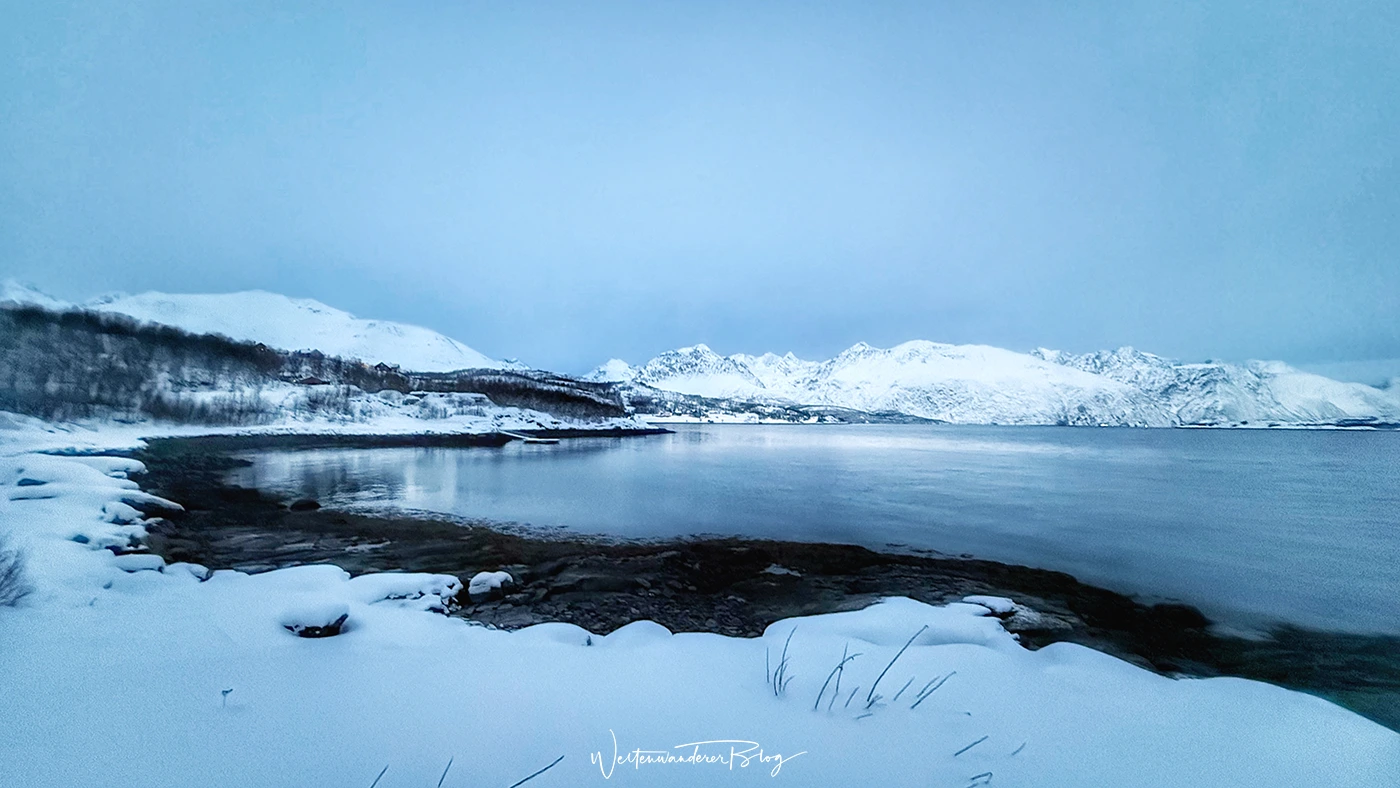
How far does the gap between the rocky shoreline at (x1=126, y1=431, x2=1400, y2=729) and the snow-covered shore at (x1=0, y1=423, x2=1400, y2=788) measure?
5.72ft

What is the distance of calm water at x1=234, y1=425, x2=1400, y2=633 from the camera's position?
9.25 metres

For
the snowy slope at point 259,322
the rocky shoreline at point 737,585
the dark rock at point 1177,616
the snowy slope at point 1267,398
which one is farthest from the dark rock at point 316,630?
the snowy slope at point 259,322

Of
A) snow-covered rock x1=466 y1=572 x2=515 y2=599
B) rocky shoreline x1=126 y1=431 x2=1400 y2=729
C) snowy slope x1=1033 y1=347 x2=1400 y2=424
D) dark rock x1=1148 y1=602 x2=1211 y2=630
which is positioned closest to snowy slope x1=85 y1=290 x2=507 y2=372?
rocky shoreline x1=126 y1=431 x2=1400 y2=729

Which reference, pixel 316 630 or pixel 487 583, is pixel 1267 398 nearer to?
pixel 487 583

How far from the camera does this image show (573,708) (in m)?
2.92

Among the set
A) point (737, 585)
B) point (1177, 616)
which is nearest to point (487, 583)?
point (737, 585)

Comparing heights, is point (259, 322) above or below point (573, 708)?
above

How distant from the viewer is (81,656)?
310 centimetres

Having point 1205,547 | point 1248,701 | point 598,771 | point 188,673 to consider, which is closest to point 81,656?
point 188,673

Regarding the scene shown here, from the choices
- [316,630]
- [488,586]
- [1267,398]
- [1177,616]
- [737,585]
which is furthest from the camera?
[1267,398]

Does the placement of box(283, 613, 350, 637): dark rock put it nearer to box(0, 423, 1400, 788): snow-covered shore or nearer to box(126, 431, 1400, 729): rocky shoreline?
box(0, 423, 1400, 788): snow-covered shore

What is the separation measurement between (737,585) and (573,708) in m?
4.94

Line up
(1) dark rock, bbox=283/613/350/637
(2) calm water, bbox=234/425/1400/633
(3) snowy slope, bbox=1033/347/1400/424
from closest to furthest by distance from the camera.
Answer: (1) dark rock, bbox=283/613/350/637 → (2) calm water, bbox=234/425/1400/633 → (3) snowy slope, bbox=1033/347/1400/424

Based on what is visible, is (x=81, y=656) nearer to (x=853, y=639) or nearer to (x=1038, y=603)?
(x=853, y=639)
